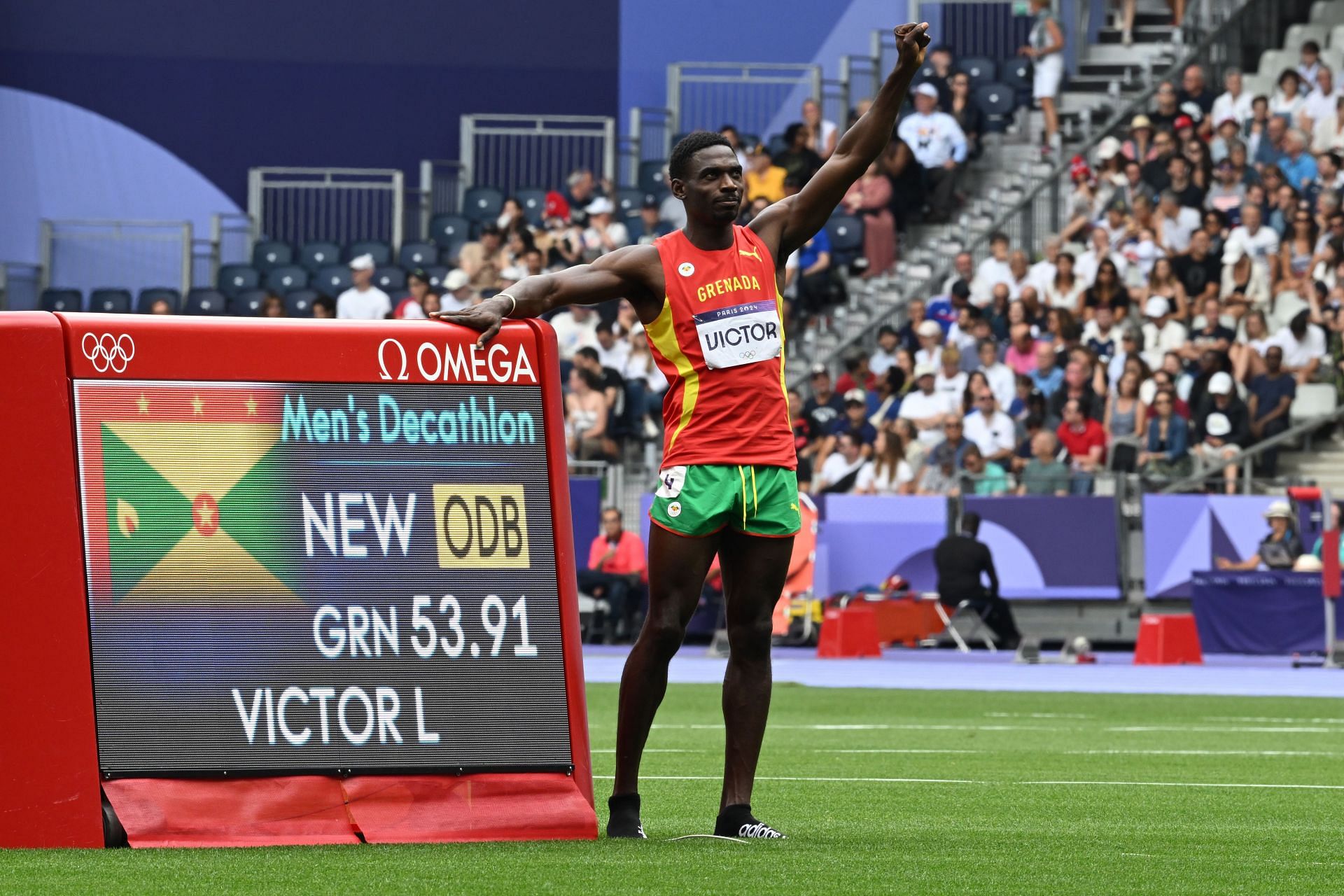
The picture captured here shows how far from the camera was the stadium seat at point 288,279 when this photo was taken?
29.0m

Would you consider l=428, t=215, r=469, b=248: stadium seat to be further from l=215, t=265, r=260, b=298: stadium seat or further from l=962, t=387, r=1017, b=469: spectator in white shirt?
l=962, t=387, r=1017, b=469: spectator in white shirt

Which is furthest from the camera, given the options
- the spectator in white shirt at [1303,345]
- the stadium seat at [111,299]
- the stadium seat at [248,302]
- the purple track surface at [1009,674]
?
the stadium seat at [111,299]

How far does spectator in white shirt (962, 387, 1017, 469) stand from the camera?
2233cm

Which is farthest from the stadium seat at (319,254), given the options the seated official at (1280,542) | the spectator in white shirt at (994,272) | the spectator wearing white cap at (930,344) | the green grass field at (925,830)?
the green grass field at (925,830)

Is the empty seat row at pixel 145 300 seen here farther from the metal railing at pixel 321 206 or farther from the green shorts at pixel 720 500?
the green shorts at pixel 720 500

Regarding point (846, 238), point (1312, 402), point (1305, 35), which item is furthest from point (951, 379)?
point (1305, 35)

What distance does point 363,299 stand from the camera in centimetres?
2752

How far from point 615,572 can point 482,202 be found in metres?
8.92

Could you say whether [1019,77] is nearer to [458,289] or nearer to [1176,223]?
[1176,223]

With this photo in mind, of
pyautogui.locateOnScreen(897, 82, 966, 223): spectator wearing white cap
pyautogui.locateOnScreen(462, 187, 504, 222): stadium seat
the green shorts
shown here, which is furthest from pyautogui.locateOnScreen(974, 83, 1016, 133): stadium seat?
the green shorts

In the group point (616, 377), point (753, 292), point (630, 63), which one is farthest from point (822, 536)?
point (753, 292)

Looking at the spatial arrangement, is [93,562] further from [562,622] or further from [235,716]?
[562,622]

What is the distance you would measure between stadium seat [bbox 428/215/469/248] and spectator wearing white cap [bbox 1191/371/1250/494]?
38.0 feet

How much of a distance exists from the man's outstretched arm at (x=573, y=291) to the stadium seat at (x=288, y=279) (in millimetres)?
22835
